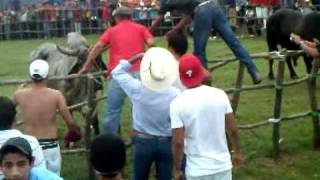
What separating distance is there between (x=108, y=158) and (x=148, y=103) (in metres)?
2.77

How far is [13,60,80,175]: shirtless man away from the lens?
24.7 ft

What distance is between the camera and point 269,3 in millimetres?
27203

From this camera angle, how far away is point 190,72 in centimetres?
655

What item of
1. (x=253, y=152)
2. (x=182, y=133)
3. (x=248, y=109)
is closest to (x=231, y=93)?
(x=253, y=152)

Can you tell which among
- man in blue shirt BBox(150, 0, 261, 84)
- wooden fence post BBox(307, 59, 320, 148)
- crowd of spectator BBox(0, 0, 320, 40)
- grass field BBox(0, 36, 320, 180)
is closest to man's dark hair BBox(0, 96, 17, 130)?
grass field BBox(0, 36, 320, 180)

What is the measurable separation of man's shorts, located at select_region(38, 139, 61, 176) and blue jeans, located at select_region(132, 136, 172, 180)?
77 cm

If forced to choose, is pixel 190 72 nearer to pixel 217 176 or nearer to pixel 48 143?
pixel 217 176

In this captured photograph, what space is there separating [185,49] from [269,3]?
20257 mm

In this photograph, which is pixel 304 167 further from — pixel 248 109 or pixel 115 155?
pixel 115 155

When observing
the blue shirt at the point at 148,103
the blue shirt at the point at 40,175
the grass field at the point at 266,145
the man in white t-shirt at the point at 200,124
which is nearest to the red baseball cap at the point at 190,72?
the man in white t-shirt at the point at 200,124

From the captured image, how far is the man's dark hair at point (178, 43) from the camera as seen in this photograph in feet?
24.1

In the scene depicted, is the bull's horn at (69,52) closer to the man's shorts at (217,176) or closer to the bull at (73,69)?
the bull at (73,69)

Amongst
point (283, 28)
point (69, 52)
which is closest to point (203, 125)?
point (69, 52)

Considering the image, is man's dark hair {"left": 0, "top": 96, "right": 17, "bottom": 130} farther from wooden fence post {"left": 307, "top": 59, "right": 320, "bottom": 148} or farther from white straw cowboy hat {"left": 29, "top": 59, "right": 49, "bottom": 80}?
wooden fence post {"left": 307, "top": 59, "right": 320, "bottom": 148}
